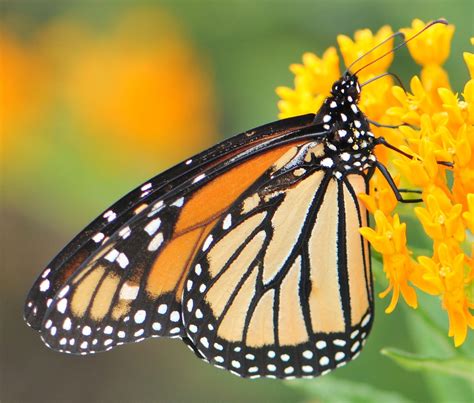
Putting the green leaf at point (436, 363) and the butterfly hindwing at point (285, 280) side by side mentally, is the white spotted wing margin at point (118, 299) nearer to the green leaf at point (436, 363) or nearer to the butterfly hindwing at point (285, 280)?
the butterfly hindwing at point (285, 280)

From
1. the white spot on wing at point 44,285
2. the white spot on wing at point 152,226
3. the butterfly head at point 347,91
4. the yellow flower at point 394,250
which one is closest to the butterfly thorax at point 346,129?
the butterfly head at point 347,91

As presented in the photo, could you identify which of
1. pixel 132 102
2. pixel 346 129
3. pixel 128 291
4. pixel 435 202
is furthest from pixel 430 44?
pixel 132 102

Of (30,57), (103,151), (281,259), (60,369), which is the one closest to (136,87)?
(103,151)

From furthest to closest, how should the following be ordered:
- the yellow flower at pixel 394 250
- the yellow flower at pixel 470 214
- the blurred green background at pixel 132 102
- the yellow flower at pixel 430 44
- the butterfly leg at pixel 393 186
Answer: the blurred green background at pixel 132 102 → the yellow flower at pixel 430 44 → the butterfly leg at pixel 393 186 → the yellow flower at pixel 394 250 → the yellow flower at pixel 470 214

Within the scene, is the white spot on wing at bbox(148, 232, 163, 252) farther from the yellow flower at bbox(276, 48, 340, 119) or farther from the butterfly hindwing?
the yellow flower at bbox(276, 48, 340, 119)

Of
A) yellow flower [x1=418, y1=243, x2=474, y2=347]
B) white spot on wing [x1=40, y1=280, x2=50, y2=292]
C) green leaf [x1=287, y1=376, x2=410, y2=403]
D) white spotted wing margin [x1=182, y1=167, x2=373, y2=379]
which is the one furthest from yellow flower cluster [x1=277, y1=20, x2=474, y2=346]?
white spot on wing [x1=40, y1=280, x2=50, y2=292]

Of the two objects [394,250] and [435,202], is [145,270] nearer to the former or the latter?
[394,250]

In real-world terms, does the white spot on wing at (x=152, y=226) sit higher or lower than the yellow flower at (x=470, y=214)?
higher
